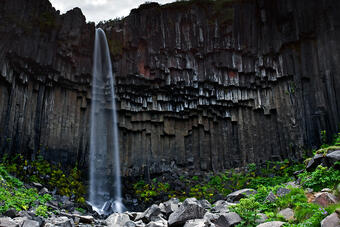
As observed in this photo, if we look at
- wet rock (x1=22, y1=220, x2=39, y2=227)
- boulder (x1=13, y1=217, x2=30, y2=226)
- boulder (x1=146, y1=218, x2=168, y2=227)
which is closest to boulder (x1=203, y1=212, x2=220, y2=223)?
boulder (x1=146, y1=218, x2=168, y2=227)

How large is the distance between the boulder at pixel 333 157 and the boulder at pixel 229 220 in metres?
3.72

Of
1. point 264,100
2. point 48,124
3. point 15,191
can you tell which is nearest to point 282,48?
point 264,100

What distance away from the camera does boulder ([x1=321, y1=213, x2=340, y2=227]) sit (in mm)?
7335

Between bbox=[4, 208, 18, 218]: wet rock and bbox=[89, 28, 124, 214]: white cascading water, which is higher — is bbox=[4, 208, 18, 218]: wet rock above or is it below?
below

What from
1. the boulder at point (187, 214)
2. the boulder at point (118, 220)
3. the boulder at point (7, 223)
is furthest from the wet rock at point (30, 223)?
the boulder at point (187, 214)

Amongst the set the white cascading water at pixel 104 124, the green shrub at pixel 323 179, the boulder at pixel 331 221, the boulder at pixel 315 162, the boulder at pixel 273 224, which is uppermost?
the white cascading water at pixel 104 124

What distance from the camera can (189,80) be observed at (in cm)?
2306

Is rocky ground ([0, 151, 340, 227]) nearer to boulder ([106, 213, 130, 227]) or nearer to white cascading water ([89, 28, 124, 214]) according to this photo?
boulder ([106, 213, 130, 227])

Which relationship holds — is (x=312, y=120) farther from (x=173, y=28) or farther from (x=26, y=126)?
(x=26, y=126)

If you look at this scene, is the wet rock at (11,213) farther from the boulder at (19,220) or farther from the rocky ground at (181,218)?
the boulder at (19,220)

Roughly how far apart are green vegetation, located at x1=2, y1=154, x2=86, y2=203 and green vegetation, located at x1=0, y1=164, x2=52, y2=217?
5.30 ft

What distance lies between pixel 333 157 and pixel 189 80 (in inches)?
522

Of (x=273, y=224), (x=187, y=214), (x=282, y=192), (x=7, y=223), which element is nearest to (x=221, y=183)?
(x=282, y=192)

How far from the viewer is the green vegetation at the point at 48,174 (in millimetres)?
17422
